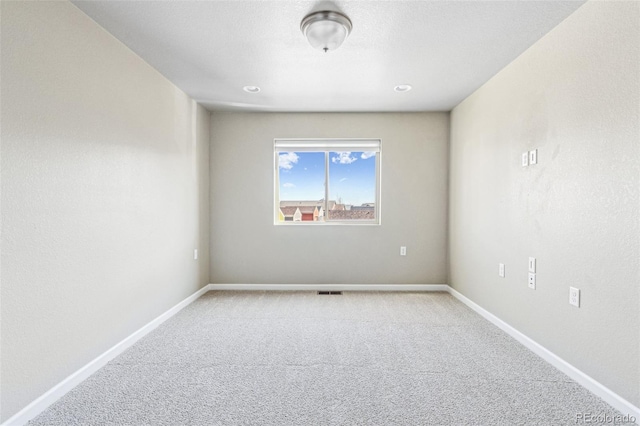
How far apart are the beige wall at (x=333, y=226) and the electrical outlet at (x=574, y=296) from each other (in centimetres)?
201

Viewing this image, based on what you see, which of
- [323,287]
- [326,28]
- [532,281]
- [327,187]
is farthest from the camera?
[327,187]

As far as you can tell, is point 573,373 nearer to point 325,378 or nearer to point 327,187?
point 325,378

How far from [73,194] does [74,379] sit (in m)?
1.10

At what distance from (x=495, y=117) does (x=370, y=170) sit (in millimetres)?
1580

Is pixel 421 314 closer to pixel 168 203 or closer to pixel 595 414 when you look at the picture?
pixel 595 414

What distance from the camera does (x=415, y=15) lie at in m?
1.95

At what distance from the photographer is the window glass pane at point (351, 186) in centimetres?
410

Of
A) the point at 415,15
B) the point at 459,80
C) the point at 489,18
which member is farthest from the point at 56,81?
the point at 459,80

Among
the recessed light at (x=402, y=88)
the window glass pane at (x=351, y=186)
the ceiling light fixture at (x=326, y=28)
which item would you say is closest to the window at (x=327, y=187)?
the window glass pane at (x=351, y=186)

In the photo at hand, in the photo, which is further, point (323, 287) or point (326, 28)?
point (323, 287)

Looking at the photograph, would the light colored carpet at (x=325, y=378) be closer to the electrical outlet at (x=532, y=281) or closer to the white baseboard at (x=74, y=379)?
the white baseboard at (x=74, y=379)

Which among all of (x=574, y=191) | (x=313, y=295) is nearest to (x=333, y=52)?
(x=574, y=191)

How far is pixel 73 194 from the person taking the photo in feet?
6.14

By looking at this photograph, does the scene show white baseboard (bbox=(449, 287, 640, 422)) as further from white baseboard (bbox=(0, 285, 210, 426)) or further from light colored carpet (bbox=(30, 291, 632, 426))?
white baseboard (bbox=(0, 285, 210, 426))
